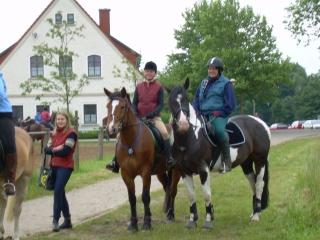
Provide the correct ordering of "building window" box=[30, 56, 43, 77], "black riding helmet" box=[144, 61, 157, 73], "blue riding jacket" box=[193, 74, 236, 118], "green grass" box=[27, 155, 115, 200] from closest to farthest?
"blue riding jacket" box=[193, 74, 236, 118] < "black riding helmet" box=[144, 61, 157, 73] < "green grass" box=[27, 155, 115, 200] < "building window" box=[30, 56, 43, 77]

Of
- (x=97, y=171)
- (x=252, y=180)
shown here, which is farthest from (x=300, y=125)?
(x=252, y=180)

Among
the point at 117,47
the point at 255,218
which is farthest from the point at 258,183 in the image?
the point at 117,47

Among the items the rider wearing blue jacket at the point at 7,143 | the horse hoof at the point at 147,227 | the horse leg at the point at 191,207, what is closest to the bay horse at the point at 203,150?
the horse leg at the point at 191,207

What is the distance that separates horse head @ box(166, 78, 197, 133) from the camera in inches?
373

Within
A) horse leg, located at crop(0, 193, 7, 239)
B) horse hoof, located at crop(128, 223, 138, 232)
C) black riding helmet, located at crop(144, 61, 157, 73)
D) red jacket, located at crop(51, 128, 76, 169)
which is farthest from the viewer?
black riding helmet, located at crop(144, 61, 157, 73)

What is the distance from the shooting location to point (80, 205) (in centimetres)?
1333

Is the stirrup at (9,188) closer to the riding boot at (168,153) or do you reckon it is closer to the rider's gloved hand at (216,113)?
the riding boot at (168,153)

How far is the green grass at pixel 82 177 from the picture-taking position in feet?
48.5

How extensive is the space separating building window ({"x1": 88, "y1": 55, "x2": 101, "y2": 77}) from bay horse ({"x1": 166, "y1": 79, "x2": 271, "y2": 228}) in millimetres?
45586

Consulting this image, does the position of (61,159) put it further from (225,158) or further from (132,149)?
(225,158)

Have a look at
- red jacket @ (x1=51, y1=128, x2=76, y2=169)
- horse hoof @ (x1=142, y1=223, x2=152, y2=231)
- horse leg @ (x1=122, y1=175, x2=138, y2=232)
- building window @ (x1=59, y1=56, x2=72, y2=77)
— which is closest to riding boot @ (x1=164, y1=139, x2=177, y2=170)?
horse leg @ (x1=122, y1=175, x2=138, y2=232)

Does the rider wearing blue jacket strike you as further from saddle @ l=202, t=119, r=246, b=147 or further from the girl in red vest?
saddle @ l=202, t=119, r=246, b=147

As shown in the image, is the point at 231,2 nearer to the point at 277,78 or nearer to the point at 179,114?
the point at 277,78

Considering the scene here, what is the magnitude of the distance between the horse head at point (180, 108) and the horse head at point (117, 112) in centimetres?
73
